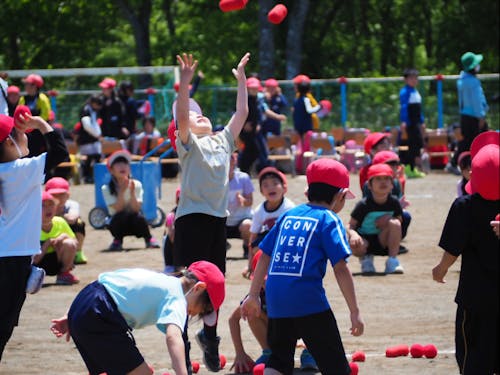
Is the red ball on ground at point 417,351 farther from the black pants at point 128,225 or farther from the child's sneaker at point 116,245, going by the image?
the child's sneaker at point 116,245

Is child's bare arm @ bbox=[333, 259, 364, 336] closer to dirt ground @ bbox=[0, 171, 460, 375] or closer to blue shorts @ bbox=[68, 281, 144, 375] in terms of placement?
blue shorts @ bbox=[68, 281, 144, 375]

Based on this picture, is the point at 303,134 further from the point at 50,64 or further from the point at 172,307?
the point at 50,64

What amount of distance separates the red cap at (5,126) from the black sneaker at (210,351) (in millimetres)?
1908

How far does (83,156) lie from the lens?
20844 millimetres

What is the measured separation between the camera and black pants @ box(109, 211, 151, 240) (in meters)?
13.5

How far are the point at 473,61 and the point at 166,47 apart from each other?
22.0m

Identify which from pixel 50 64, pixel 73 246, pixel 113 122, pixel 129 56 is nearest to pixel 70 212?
pixel 73 246

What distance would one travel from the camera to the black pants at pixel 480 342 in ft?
19.8

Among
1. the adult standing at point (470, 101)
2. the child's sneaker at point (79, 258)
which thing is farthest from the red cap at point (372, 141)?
the adult standing at point (470, 101)

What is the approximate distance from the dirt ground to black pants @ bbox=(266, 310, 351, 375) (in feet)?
4.34

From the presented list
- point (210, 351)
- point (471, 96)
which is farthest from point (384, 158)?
point (471, 96)

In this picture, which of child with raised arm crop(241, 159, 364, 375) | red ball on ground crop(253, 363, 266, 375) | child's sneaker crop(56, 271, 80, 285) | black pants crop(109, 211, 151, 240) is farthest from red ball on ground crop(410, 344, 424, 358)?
black pants crop(109, 211, 151, 240)

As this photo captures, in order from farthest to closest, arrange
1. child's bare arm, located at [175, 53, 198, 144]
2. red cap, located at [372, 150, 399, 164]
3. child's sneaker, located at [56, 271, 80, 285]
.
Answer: red cap, located at [372, 150, 399, 164] → child's sneaker, located at [56, 271, 80, 285] → child's bare arm, located at [175, 53, 198, 144]

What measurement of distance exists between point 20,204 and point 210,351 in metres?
1.65
